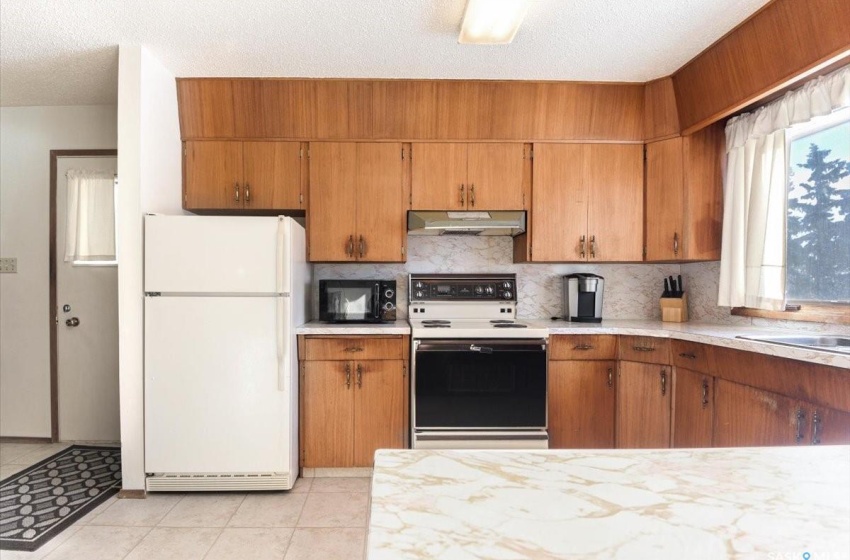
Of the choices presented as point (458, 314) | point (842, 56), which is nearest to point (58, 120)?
point (458, 314)

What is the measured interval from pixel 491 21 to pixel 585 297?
6.12ft

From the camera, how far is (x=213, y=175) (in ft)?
9.46

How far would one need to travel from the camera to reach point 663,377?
2607 millimetres

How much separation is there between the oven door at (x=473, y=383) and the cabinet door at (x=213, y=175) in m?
1.60

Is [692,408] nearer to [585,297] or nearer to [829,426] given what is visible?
[829,426]

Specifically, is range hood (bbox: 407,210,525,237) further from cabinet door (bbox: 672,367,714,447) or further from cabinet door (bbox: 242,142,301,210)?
cabinet door (bbox: 672,367,714,447)

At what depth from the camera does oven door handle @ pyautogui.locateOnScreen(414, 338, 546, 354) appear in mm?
2623

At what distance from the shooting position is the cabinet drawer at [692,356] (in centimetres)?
230

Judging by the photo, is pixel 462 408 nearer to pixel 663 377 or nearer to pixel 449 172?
pixel 663 377

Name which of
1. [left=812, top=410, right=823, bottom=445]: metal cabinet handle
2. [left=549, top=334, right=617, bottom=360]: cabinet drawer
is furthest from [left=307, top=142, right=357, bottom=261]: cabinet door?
[left=812, top=410, right=823, bottom=445]: metal cabinet handle

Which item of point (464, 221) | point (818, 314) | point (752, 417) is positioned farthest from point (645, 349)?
point (464, 221)

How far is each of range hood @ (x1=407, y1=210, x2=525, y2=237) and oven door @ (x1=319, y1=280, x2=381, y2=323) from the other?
0.51m

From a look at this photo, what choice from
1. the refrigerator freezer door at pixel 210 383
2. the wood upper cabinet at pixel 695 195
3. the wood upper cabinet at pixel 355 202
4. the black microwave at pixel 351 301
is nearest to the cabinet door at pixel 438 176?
the wood upper cabinet at pixel 355 202

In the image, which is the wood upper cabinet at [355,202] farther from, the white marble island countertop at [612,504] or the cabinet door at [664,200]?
the white marble island countertop at [612,504]
